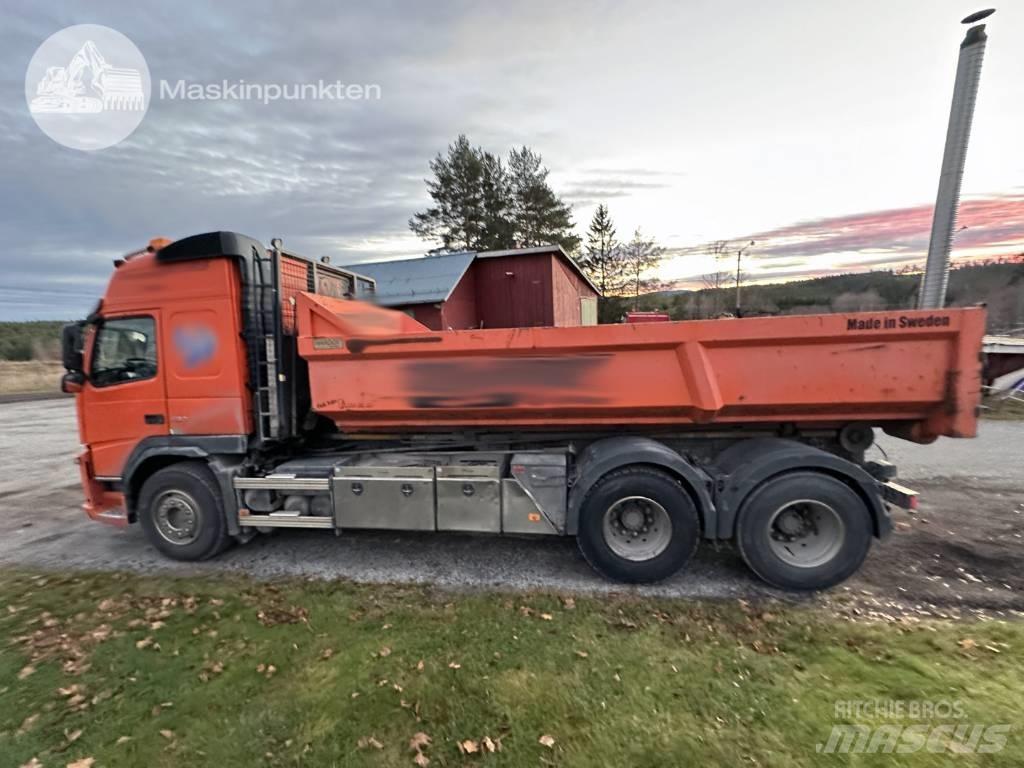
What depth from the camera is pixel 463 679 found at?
3.09 metres

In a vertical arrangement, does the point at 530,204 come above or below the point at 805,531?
above

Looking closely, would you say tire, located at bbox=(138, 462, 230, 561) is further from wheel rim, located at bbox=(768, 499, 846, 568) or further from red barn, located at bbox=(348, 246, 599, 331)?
red barn, located at bbox=(348, 246, 599, 331)

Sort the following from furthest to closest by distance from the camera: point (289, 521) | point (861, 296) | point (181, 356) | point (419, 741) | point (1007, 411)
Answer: point (1007, 411), point (861, 296), point (289, 521), point (181, 356), point (419, 741)

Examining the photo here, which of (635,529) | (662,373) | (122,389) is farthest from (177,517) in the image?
(662,373)

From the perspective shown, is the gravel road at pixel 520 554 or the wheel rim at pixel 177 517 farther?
the wheel rim at pixel 177 517

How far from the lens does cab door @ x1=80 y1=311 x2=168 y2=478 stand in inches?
189

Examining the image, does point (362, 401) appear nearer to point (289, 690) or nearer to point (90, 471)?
point (289, 690)

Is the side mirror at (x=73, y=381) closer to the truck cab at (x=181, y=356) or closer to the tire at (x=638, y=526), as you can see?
the truck cab at (x=181, y=356)

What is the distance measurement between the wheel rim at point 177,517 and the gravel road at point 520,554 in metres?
0.30

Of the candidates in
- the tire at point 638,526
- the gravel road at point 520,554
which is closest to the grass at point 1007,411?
the gravel road at point 520,554

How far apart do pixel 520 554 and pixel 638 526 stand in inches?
53.1

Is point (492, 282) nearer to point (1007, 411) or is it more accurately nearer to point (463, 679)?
point (1007, 411)

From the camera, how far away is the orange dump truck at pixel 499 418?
13.1ft

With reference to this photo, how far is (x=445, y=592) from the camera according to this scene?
4230 millimetres
